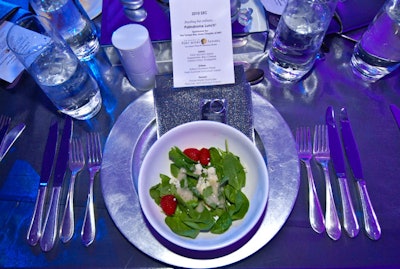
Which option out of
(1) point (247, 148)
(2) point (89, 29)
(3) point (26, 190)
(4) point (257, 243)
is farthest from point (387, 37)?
(3) point (26, 190)

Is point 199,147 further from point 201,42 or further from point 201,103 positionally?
point 201,42

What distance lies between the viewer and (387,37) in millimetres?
667

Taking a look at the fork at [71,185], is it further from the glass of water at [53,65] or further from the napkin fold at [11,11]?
the napkin fold at [11,11]

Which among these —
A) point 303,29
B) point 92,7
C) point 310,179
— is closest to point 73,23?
point 92,7

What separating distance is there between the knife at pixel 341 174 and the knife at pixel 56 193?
53 cm

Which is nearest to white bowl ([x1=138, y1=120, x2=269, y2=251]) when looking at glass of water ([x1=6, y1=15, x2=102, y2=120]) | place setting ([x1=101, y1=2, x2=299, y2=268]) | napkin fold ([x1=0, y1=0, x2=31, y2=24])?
place setting ([x1=101, y1=2, x2=299, y2=268])

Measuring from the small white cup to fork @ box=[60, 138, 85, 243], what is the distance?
192 millimetres

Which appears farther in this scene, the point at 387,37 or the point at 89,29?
the point at 89,29

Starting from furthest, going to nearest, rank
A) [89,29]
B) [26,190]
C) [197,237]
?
1. [89,29]
2. [26,190]
3. [197,237]

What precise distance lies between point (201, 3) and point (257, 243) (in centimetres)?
46

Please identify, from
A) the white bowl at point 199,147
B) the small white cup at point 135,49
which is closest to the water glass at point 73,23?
the small white cup at point 135,49

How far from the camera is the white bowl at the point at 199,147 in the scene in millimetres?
523

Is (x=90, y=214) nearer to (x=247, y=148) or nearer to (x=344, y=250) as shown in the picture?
(x=247, y=148)

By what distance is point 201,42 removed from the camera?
26.1 inches
